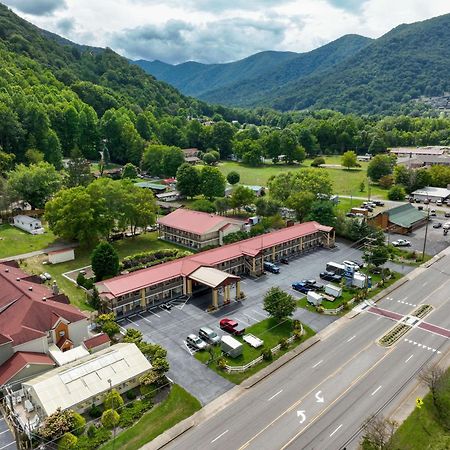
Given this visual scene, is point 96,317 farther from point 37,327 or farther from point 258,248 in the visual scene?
point 258,248

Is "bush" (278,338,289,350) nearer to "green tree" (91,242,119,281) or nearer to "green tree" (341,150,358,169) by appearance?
"green tree" (91,242,119,281)

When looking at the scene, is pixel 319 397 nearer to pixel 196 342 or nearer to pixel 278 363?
pixel 278 363

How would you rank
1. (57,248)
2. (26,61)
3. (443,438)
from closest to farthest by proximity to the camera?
1. (443,438)
2. (57,248)
3. (26,61)

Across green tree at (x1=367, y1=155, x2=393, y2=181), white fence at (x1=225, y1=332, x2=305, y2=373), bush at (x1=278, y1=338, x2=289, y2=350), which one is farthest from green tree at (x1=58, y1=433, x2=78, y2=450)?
green tree at (x1=367, y1=155, x2=393, y2=181)

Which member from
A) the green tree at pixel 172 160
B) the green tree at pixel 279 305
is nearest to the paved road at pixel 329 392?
the green tree at pixel 279 305

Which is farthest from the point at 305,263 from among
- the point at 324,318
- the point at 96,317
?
the point at 96,317

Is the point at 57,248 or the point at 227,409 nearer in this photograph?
the point at 227,409

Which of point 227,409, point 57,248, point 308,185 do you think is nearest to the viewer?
point 227,409
